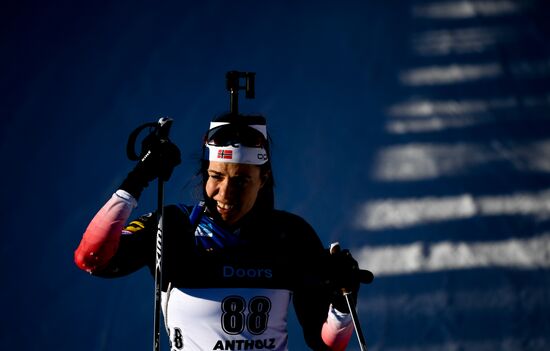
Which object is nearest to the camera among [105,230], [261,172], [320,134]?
[105,230]

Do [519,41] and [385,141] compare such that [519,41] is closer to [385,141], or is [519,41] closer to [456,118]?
[456,118]

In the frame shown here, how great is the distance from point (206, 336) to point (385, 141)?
179 centimetres

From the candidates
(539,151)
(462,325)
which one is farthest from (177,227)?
(539,151)

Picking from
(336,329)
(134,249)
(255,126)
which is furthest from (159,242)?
(336,329)

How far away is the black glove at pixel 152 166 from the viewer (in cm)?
168

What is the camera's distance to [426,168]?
3365 mm

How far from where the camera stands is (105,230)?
163 cm

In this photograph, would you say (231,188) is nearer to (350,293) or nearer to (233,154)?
(233,154)

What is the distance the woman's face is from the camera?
1.90m

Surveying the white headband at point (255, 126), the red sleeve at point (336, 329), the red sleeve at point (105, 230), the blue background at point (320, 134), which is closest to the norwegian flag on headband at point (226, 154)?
the white headband at point (255, 126)

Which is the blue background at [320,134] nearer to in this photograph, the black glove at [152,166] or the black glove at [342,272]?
the black glove at [342,272]

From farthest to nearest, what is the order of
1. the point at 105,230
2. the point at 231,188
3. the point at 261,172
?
the point at 261,172 < the point at 231,188 < the point at 105,230

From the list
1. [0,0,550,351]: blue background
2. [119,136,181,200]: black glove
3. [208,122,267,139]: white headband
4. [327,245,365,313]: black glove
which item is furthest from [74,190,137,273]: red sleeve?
[0,0,550,351]: blue background

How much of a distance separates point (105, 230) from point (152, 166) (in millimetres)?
189
